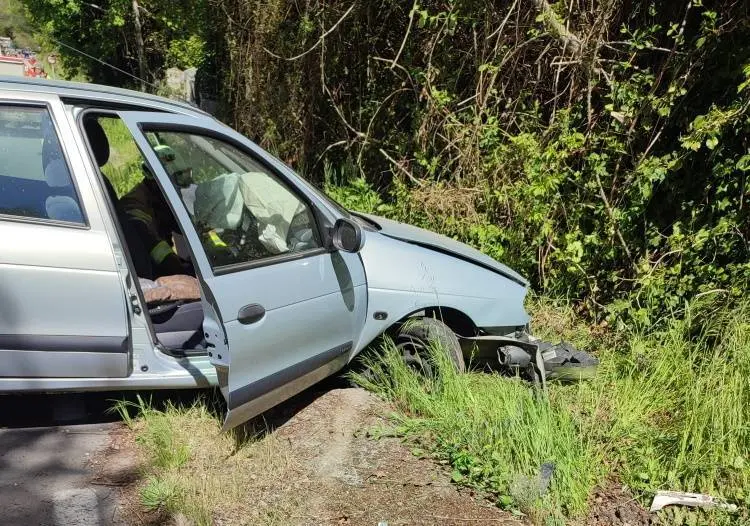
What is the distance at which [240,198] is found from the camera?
3.36 meters

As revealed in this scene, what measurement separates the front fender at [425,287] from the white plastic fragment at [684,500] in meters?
1.36

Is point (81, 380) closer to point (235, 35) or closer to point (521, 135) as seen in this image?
point (521, 135)

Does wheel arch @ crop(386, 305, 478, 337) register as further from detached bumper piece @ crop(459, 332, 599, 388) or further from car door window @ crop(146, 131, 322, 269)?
car door window @ crop(146, 131, 322, 269)

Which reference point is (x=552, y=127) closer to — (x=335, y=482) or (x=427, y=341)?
(x=427, y=341)

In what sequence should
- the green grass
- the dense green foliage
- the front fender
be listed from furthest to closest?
the dense green foliage
the front fender
the green grass

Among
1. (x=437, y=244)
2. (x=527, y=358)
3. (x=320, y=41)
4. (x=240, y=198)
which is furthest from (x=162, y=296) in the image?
(x=320, y=41)

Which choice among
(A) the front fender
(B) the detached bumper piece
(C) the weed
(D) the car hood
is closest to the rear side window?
(C) the weed

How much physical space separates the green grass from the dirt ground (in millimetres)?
146

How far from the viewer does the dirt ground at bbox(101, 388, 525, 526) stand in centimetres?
284

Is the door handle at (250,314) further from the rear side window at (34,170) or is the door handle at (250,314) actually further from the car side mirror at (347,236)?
the rear side window at (34,170)

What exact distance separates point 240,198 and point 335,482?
5.31 ft

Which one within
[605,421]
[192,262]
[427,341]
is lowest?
[605,421]

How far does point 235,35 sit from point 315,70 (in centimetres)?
198

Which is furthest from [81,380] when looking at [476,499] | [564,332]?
[564,332]
